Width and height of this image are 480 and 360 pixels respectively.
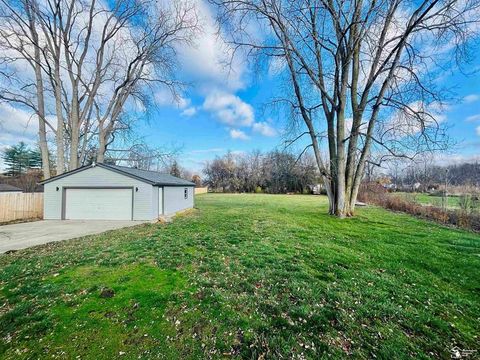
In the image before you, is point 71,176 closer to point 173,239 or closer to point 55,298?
point 173,239

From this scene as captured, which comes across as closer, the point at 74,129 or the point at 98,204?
the point at 98,204

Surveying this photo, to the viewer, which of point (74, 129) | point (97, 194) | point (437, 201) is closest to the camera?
point (97, 194)

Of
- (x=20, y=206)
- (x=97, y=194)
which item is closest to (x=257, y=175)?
(x=97, y=194)

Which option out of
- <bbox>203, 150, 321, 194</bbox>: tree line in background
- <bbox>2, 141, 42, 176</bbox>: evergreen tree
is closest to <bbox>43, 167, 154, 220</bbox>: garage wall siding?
<bbox>2, 141, 42, 176</bbox>: evergreen tree

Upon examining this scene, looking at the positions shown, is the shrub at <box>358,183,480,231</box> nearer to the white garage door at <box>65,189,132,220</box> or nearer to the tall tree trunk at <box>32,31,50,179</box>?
the white garage door at <box>65,189,132,220</box>

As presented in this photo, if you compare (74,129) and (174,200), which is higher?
(74,129)

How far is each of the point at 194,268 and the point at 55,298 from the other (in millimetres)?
2278

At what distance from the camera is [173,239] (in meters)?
7.21

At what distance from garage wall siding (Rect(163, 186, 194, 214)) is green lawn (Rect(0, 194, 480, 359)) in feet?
25.4

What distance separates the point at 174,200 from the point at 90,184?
500 cm

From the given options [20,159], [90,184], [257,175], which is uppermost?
[20,159]

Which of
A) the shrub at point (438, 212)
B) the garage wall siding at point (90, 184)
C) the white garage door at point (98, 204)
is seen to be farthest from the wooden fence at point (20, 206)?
the shrub at point (438, 212)

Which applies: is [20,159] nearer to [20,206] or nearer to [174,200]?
[20,206]

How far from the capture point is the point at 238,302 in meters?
3.28
